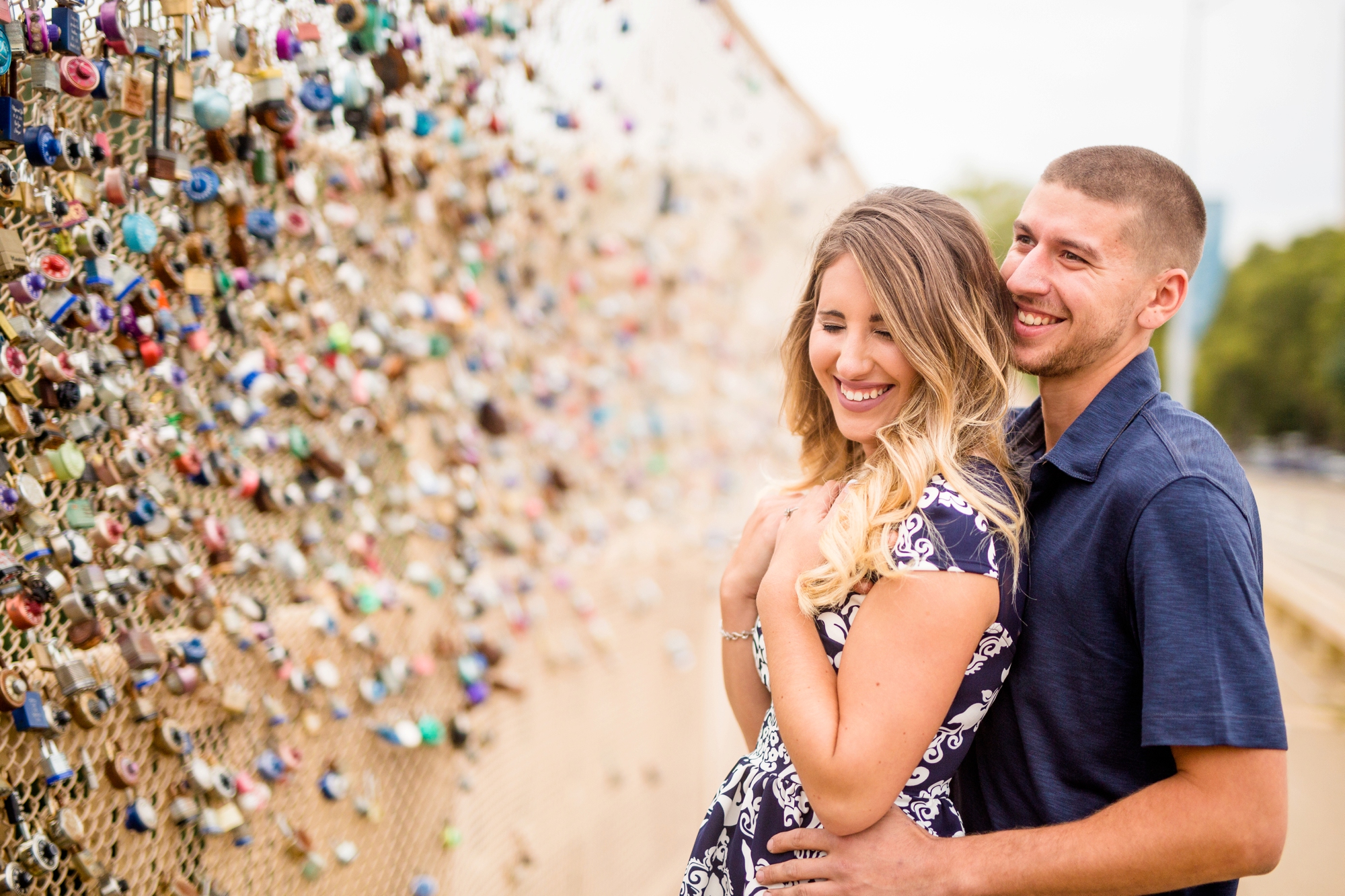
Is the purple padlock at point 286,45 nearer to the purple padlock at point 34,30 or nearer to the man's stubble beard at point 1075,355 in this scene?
the purple padlock at point 34,30

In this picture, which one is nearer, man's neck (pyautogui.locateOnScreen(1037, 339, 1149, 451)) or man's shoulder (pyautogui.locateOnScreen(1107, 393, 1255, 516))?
man's shoulder (pyautogui.locateOnScreen(1107, 393, 1255, 516))

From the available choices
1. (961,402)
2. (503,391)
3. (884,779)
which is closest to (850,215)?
(961,402)

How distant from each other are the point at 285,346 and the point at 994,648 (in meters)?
1.82

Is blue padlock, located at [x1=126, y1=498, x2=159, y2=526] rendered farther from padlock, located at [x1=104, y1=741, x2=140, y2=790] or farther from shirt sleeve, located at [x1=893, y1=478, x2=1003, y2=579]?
shirt sleeve, located at [x1=893, y1=478, x2=1003, y2=579]

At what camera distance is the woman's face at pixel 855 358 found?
1.68m

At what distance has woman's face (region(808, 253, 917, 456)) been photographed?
1684mm

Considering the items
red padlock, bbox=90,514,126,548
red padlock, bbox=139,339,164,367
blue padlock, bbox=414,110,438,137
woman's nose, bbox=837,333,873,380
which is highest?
woman's nose, bbox=837,333,873,380

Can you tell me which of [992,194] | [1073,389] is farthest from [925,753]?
[992,194]

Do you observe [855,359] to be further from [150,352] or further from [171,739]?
[171,739]

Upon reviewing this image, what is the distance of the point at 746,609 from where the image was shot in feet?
6.04

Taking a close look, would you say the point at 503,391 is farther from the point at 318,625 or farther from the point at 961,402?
the point at 961,402

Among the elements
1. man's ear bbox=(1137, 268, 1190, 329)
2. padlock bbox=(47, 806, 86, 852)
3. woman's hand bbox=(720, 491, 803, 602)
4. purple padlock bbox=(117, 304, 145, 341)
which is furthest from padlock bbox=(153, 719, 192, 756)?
man's ear bbox=(1137, 268, 1190, 329)

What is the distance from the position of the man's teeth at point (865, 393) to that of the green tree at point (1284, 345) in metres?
36.1

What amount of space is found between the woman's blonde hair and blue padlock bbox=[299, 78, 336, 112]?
1.24m
